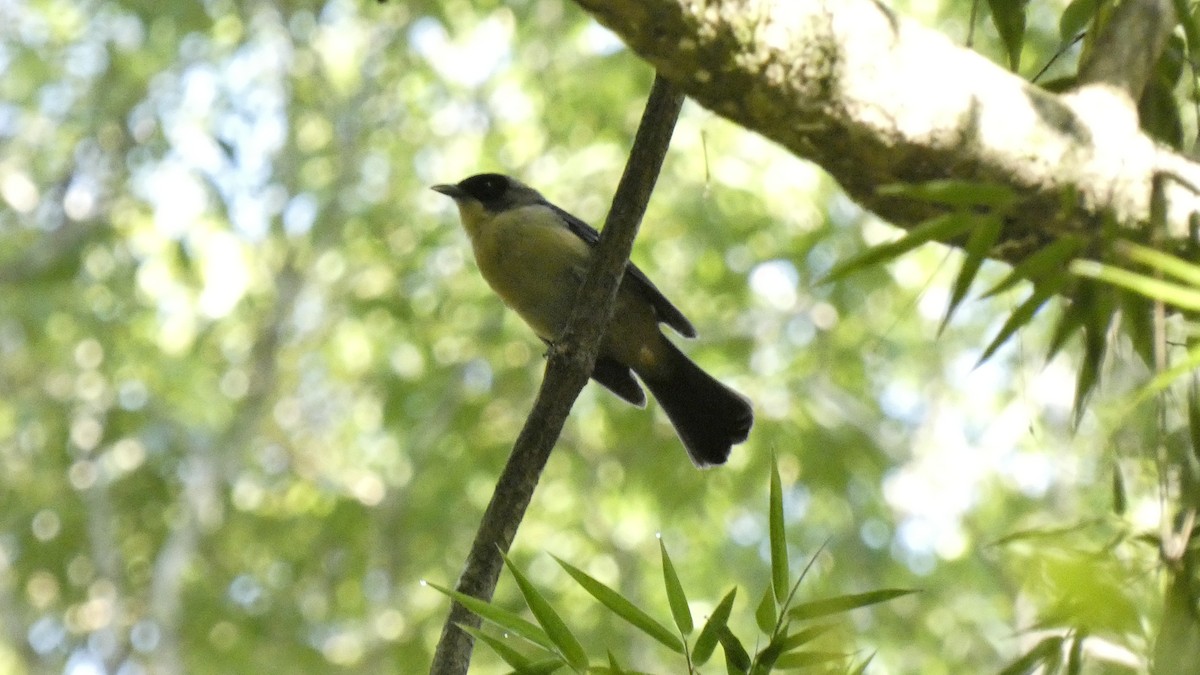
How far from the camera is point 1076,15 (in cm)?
276

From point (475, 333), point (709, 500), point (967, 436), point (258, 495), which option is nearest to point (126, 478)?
point (258, 495)

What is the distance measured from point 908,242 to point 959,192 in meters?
0.12

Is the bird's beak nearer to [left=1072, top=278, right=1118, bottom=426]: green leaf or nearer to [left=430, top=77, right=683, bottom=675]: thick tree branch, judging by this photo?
[left=430, top=77, right=683, bottom=675]: thick tree branch

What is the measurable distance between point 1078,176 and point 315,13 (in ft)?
24.9

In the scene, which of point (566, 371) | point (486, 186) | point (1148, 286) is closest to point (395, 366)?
point (486, 186)

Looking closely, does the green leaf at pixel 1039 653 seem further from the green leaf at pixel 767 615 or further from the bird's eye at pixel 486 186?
the bird's eye at pixel 486 186

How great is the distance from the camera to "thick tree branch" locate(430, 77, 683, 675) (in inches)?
104

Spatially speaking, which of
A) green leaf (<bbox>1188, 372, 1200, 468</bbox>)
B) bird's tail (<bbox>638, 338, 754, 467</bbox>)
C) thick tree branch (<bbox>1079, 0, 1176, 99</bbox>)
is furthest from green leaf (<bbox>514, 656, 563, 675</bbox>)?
bird's tail (<bbox>638, 338, 754, 467</bbox>)

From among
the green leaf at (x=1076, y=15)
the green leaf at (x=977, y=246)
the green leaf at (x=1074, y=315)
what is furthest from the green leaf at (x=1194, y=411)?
the green leaf at (x=1076, y=15)

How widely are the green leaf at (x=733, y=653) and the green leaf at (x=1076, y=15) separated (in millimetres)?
1512

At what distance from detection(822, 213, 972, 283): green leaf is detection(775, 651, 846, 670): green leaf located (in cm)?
66

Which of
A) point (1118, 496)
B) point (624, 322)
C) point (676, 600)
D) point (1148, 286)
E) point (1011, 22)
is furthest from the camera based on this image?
point (624, 322)

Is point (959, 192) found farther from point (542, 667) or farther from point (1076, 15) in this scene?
point (542, 667)

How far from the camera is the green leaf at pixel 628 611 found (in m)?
2.28
